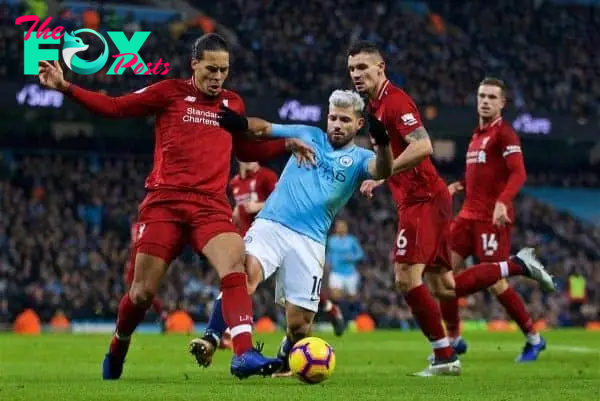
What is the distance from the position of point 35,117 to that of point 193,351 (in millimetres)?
23364

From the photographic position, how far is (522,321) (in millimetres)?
12688

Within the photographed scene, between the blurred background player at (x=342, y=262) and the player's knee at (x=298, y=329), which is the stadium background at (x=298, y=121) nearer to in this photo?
the blurred background player at (x=342, y=262)

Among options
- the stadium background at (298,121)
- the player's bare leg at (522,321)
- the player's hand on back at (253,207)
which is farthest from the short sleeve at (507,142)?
the stadium background at (298,121)

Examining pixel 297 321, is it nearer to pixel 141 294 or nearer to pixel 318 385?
pixel 318 385

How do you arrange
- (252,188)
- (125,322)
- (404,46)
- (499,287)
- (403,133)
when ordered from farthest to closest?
(404,46) → (252,188) → (499,287) → (403,133) → (125,322)

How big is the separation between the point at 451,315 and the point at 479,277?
1.74ft

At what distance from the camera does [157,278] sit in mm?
8539

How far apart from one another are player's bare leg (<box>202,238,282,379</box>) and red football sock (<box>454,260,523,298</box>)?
401 centimetres

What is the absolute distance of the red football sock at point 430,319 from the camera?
33.3ft

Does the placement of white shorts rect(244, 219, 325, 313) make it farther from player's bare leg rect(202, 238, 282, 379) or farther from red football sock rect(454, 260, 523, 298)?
red football sock rect(454, 260, 523, 298)

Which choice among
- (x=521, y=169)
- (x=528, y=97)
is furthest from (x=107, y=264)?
(x=521, y=169)

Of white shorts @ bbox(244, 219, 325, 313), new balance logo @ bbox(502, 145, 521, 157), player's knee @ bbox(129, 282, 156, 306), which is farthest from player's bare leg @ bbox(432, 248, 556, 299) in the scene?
player's knee @ bbox(129, 282, 156, 306)

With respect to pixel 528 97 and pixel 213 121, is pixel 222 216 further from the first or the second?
pixel 528 97

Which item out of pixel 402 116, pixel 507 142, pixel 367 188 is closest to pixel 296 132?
pixel 367 188
